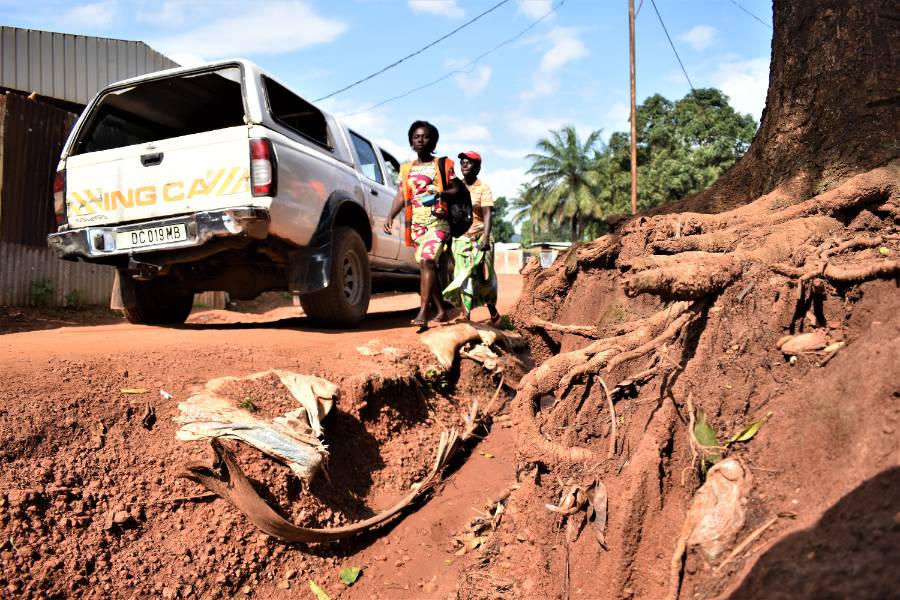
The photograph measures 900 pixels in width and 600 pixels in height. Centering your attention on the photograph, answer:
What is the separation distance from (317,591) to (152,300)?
12.2ft

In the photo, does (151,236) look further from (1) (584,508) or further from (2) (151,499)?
(1) (584,508)

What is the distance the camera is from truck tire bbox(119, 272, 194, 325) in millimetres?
5523

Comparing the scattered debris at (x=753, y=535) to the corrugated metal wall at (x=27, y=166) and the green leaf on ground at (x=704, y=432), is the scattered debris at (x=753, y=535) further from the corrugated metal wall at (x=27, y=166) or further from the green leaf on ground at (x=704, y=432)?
the corrugated metal wall at (x=27, y=166)

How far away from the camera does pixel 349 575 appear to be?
3045 millimetres

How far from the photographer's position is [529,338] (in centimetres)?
552

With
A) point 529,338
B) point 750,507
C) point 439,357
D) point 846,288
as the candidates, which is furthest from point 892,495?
point 529,338

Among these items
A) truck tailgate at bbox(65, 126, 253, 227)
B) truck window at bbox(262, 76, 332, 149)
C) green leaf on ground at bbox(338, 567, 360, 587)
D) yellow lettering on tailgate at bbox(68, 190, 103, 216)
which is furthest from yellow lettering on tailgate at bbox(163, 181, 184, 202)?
green leaf on ground at bbox(338, 567, 360, 587)

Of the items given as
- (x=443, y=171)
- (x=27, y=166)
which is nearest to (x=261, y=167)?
(x=443, y=171)

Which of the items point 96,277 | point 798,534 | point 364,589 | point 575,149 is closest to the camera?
point 798,534

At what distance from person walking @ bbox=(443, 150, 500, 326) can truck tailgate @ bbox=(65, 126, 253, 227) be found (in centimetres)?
194

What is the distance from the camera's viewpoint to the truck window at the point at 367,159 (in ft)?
21.5

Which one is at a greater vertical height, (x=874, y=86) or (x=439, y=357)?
(x=874, y=86)

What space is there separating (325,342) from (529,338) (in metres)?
1.80

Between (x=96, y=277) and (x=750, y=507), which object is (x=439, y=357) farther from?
(x=96, y=277)
